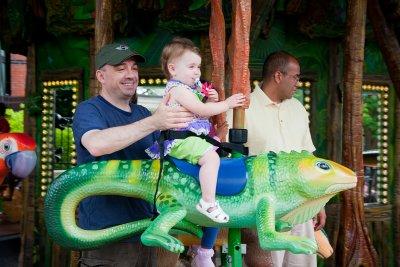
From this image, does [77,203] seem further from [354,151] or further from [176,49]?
[354,151]

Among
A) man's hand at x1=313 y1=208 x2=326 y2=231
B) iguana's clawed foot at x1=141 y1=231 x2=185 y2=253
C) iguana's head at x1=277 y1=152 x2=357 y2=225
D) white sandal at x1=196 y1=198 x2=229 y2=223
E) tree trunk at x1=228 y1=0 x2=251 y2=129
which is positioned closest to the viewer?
iguana's clawed foot at x1=141 y1=231 x2=185 y2=253

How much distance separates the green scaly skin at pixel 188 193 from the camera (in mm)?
2787

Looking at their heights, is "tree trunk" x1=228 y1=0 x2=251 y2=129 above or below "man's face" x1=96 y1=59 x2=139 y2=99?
above

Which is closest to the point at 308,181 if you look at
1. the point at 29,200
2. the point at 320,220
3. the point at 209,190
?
the point at 209,190

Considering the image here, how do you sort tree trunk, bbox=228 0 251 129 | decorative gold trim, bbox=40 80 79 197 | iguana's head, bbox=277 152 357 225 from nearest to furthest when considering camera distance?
1. iguana's head, bbox=277 152 357 225
2. tree trunk, bbox=228 0 251 129
3. decorative gold trim, bbox=40 80 79 197

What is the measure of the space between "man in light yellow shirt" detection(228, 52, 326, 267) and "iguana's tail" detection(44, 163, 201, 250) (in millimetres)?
1410

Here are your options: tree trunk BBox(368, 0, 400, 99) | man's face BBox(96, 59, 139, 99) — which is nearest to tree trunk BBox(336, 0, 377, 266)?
tree trunk BBox(368, 0, 400, 99)

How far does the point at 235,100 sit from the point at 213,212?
54cm

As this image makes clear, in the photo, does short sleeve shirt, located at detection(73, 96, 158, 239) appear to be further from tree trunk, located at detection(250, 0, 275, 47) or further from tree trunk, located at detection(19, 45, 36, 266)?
tree trunk, located at detection(19, 45, 36, 266)

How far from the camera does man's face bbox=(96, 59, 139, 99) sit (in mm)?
3043

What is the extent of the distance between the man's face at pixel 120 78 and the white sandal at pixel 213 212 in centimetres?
69

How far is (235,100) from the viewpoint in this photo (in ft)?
9.60

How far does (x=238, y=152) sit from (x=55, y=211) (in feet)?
2.93

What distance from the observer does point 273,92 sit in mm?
4375
